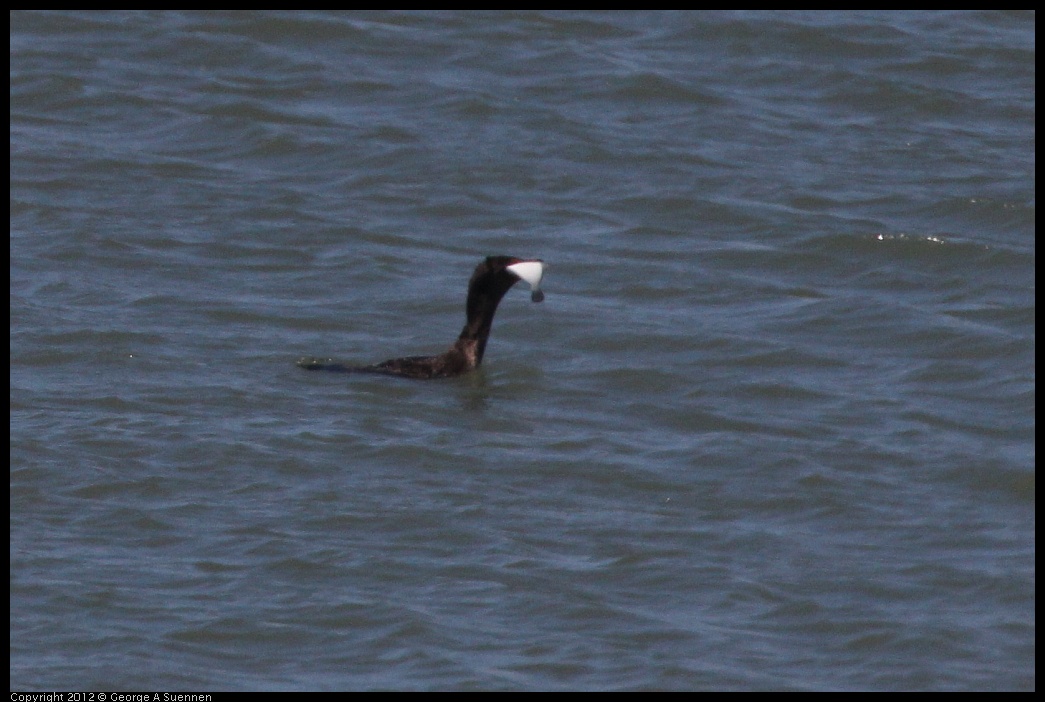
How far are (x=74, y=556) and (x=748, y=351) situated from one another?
4590 mm

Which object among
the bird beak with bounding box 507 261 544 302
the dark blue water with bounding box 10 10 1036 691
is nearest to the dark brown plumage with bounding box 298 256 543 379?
the bird beak with bounding box 507 261 544 302

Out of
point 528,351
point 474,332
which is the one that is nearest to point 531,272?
point 474,332

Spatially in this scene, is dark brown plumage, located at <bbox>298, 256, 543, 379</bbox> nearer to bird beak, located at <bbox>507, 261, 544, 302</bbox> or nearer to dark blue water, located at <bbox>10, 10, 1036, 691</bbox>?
bird beak, located at <bbox>507, 261, 544, 302</bbox>

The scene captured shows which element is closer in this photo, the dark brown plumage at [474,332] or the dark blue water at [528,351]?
the dark blue water at [528,351]

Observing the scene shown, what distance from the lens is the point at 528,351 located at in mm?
11062

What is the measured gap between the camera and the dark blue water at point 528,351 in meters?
7.18

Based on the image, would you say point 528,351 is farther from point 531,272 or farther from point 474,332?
point 531,272

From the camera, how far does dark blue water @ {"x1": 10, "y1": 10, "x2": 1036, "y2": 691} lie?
718 cm

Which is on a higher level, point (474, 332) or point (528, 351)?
point (474, 332)

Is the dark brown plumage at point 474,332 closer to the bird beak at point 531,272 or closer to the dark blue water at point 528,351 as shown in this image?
the bird beak at point 531,272

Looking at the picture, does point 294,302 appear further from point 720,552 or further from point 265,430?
point 720,552

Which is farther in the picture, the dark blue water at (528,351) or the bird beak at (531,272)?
the bird beak at (531,272)

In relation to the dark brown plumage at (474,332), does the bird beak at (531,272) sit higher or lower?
higher

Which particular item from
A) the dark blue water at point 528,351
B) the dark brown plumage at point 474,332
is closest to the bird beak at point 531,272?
the dark brown plumage at point 474,332
